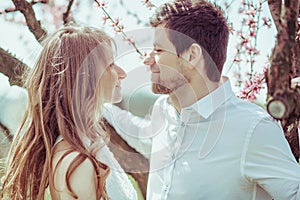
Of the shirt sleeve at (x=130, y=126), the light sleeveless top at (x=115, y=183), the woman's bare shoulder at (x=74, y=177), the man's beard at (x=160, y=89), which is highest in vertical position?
the woman's bare shoulder at (x=74, y=177)

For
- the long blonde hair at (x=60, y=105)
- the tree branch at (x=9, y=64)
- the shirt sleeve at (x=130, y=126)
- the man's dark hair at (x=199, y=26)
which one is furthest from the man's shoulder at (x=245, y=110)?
the tree branch at (x=9, y=64)

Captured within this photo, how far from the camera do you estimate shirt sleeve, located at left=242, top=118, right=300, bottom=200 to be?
1469 millimetres

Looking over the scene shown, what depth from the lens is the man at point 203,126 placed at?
5.07ft

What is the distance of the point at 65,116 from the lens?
4.76 ft

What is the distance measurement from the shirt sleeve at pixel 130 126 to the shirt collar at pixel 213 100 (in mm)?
532

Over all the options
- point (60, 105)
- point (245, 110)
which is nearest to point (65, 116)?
point (60, 105)

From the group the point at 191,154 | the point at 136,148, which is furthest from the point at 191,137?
the point at 136,148

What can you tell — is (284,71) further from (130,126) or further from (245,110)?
(130,126)

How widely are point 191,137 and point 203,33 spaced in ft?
1.10

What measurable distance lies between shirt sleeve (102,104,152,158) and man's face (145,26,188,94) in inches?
18.5

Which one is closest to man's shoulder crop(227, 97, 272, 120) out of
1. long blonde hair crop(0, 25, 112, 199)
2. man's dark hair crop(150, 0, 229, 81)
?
man's dark hair crop(150, 0, 229, 81)

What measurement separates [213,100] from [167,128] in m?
0.22

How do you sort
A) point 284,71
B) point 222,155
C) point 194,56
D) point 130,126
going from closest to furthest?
point 284,71
point 222,155
point 194,56
point 130,126

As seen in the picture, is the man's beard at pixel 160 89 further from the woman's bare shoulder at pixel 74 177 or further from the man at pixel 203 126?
the woman's bare shoulder at pixel 74 177
